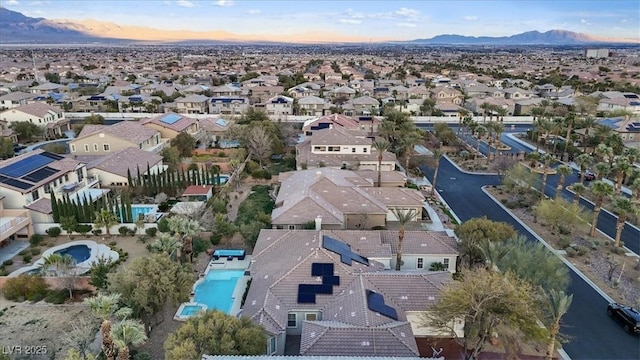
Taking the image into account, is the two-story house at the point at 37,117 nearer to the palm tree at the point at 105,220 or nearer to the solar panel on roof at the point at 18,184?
the solar panel on roof at the point at 18,184

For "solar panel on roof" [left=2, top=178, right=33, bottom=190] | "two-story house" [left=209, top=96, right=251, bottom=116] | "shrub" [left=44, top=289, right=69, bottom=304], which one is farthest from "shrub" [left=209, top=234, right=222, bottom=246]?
"two-story house" [left=209, top=96, right=251, bottom=116]

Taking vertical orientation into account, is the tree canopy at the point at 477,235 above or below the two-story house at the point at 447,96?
below

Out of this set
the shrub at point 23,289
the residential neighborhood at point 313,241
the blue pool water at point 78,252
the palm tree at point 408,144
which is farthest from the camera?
the palm tree at point 408,144

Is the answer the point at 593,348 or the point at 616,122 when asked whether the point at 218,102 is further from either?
the point at 593,348

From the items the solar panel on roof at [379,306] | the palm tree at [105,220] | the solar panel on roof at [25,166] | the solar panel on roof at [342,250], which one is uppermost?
the solar panel on roof at [25,166]

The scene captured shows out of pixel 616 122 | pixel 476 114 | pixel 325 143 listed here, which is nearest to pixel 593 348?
pixel 325 143

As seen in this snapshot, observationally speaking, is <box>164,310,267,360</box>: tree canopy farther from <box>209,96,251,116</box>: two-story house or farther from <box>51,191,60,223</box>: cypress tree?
<box>209,96,251,116</box>: two-story house

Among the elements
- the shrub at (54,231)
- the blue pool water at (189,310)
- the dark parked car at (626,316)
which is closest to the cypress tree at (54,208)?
the shrub at (54,231)
